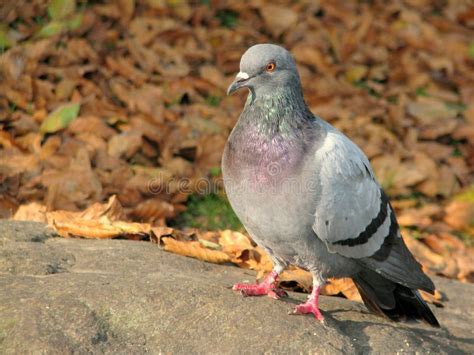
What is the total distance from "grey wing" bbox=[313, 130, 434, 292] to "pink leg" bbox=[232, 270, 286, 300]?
0.39 metres

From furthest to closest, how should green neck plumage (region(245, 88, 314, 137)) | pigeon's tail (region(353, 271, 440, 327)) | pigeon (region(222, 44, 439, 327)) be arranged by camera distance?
pigeon's tail (region(353, 271, 440, 327)) < green neck plumage (region(245, 88, 314, 137)) < pigeon (region(222, 44, 439, 327))

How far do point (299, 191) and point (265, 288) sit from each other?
0.61 metres

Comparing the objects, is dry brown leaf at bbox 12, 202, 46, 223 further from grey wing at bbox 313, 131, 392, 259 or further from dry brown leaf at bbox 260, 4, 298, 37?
dry brown leaf at bbox 260, 4, 298, 37

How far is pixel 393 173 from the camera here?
7258 millimetres

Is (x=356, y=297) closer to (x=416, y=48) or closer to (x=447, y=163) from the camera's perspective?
(x=447, y=163)

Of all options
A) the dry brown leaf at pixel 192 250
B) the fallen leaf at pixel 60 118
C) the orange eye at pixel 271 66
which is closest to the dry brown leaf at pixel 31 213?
the dry brown leaf at pixel 192 250

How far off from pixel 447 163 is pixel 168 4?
331 centimetres

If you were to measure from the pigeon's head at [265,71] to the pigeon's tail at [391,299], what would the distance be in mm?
1159

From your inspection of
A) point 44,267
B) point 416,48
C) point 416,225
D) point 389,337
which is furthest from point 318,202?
point 416,48

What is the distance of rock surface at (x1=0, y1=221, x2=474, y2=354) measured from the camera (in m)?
3.58

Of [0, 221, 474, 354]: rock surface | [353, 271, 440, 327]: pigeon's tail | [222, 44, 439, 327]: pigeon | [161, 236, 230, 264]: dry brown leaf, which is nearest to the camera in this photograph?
[0, 221, 474, 354]: rock surface

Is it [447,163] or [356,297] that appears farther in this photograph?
[447,163]

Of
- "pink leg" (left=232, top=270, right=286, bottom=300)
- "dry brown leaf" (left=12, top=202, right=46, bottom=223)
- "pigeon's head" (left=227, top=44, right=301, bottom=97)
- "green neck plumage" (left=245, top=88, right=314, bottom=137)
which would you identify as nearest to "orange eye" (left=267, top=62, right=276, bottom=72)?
"pigeon's head" (left=227, top=44, right=301, bottom=97)

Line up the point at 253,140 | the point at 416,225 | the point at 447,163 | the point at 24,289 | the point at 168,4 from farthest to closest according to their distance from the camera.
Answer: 1. the point at 168,4
2. the point at 447,163
3. the point at 416,225
4. the point at 253,140
5. the point at 24,289
